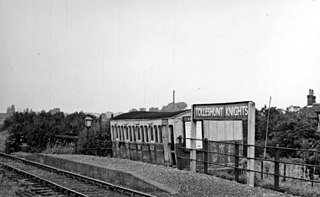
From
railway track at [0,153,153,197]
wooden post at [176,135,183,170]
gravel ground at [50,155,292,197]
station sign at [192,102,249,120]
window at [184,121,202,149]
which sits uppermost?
station sign at [192,102,249,120]

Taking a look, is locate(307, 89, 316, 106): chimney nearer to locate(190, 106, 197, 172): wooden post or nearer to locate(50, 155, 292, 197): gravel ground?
locate(190, 106, 197, 172): wooden post

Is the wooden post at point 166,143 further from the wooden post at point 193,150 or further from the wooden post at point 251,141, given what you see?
the wooden post at point 251,141

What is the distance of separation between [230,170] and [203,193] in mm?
6434

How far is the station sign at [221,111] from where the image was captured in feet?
49.8

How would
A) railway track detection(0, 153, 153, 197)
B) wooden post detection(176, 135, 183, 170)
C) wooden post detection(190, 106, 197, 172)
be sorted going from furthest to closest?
1. wooden post detection(176, 135, 183, 170)
2. wooden post detection(190, 106, 197, 172)
3. railway track detection(0, 153, 153, 197)

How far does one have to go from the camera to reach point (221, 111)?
16.2 meters

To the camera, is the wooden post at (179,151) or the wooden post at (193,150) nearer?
the wooden post at (193,150)

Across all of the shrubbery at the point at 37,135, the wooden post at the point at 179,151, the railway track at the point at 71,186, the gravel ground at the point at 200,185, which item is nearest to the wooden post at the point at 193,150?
the gravel ground at the point at 200,185

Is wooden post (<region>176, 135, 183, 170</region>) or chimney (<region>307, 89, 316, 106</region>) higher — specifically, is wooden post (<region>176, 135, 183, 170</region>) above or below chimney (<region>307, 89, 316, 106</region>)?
below

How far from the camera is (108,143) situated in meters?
27.1

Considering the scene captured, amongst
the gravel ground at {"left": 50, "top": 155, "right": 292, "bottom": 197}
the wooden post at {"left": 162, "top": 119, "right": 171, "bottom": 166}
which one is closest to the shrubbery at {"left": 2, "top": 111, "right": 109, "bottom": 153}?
the wooden post at {"left": 162, "top": 119, "right": 171, "bottom": 166}

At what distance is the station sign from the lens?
15176 millimetres

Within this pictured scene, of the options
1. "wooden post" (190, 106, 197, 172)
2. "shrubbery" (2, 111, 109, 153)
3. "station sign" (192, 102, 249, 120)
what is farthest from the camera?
"shrubbery" (2, 111, 109, 153)

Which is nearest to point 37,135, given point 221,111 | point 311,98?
point 311,98
